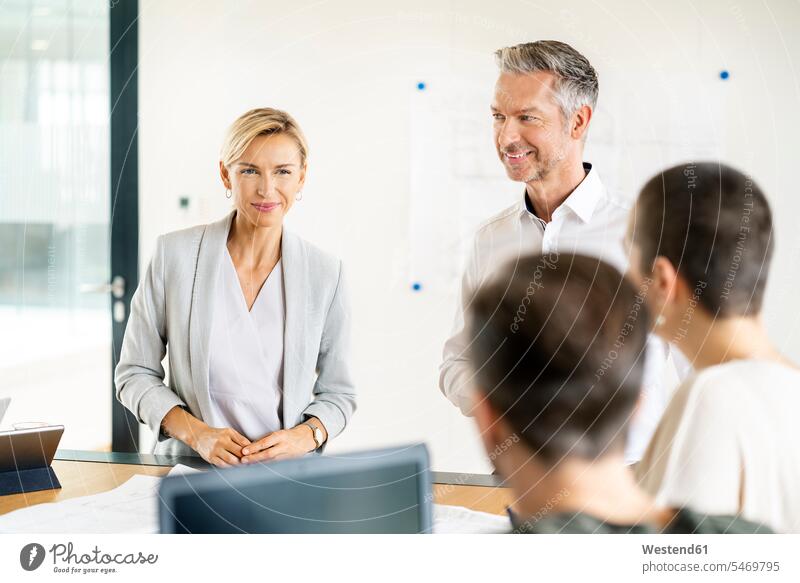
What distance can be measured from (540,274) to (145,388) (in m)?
0.38

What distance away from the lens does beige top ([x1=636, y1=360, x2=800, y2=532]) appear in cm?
69

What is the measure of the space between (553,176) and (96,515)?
534 millimetres

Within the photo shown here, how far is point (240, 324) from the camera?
73 centimetres

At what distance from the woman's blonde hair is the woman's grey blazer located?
7cm

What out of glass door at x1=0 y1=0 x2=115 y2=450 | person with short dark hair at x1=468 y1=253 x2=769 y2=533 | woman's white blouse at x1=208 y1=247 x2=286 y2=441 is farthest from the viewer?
glass door at x1=0 y1=0 x2=115 y2=450

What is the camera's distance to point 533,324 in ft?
2.05

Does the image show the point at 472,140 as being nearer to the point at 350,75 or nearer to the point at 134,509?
the point at 350,75

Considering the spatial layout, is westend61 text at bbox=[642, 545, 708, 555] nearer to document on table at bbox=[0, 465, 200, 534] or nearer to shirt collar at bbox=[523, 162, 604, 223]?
shirt collar at bbox=[523, 162, 604, 223]

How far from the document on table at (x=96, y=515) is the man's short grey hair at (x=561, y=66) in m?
0.47

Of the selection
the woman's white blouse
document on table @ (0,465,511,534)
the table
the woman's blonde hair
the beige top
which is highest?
the woman's blonde hair

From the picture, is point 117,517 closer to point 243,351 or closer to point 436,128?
point 243,351

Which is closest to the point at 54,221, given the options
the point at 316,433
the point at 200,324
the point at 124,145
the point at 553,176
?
the point at 124,145

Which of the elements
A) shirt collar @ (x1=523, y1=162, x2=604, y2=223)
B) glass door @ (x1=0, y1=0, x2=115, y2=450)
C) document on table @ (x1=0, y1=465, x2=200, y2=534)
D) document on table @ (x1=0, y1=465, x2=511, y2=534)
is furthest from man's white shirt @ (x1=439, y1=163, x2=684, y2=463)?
glass door @ (x1=0, y1=0, x2=115, y2=450)

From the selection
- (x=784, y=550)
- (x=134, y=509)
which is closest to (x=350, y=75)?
(x=134, y=509)
